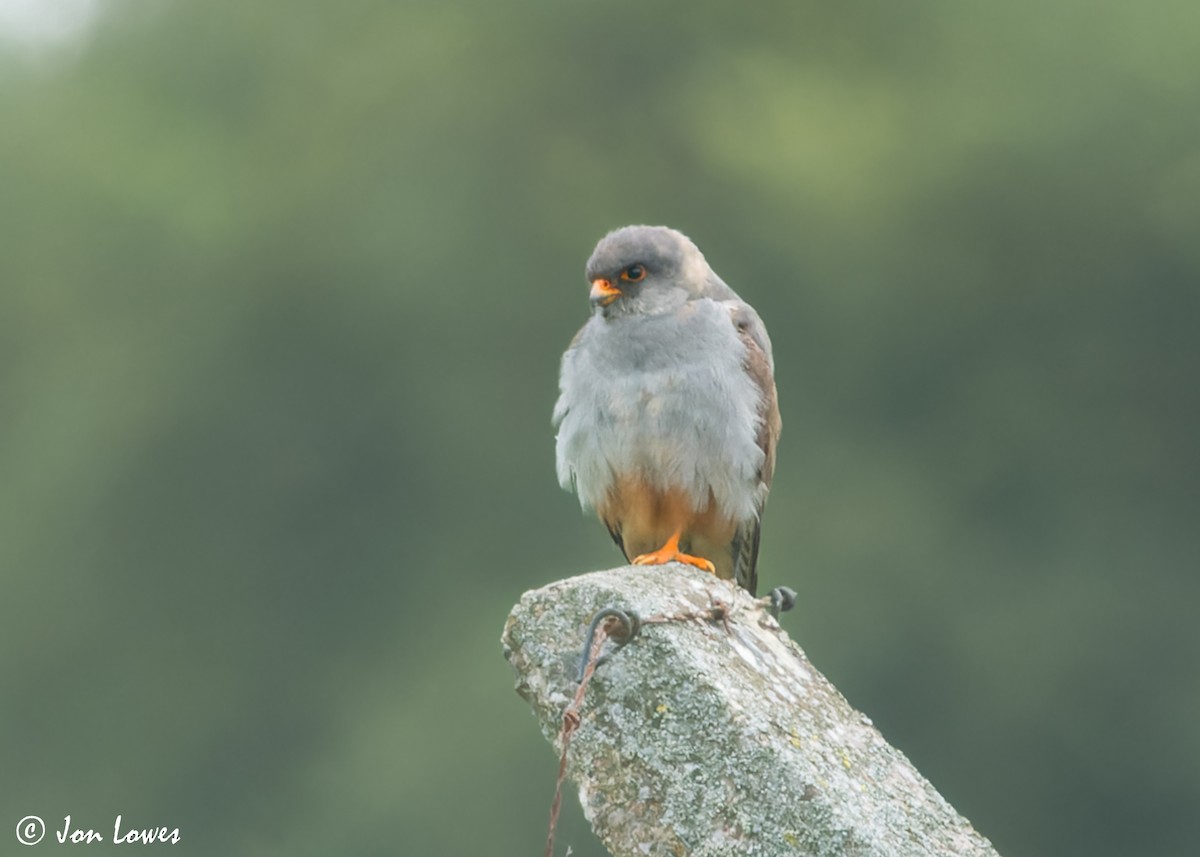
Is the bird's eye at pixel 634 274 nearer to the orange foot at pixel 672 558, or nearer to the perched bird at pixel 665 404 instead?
the perched bird at pixel 665 404

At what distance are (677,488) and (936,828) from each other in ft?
7.39

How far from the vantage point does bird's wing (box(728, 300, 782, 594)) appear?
4.82 metres

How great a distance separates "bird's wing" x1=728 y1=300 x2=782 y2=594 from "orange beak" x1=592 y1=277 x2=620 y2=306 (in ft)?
1.06

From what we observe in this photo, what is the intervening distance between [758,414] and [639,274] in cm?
44

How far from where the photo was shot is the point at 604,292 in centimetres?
477

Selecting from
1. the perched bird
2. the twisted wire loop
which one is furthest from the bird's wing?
the twisted wire loop

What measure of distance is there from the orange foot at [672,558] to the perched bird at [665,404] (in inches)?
0.4

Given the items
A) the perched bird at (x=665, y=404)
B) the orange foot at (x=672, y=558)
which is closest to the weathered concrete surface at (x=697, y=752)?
the orange foot at (x=672, y=558)

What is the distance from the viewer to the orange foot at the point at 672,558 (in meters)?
4.24

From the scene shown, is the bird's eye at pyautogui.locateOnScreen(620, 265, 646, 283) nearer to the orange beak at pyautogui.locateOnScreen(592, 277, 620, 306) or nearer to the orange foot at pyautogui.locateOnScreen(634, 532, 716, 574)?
the orange beak at pyautogui.locateOnScreen(592, 277, 620, 306)

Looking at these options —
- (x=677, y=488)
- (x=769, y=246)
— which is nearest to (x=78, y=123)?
(x=769, y=246)

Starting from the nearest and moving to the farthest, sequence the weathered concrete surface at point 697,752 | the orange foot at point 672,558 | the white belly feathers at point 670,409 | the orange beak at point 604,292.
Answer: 1. the weathered concrete surface at point 697,752
2. the orange foot at point 672,558
3. the white belly feathers at point 670,409
4. the orange beak at point 604,292

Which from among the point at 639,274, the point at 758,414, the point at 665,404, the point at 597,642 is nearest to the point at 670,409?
the point at 665,404

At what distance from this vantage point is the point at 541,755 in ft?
56.4
